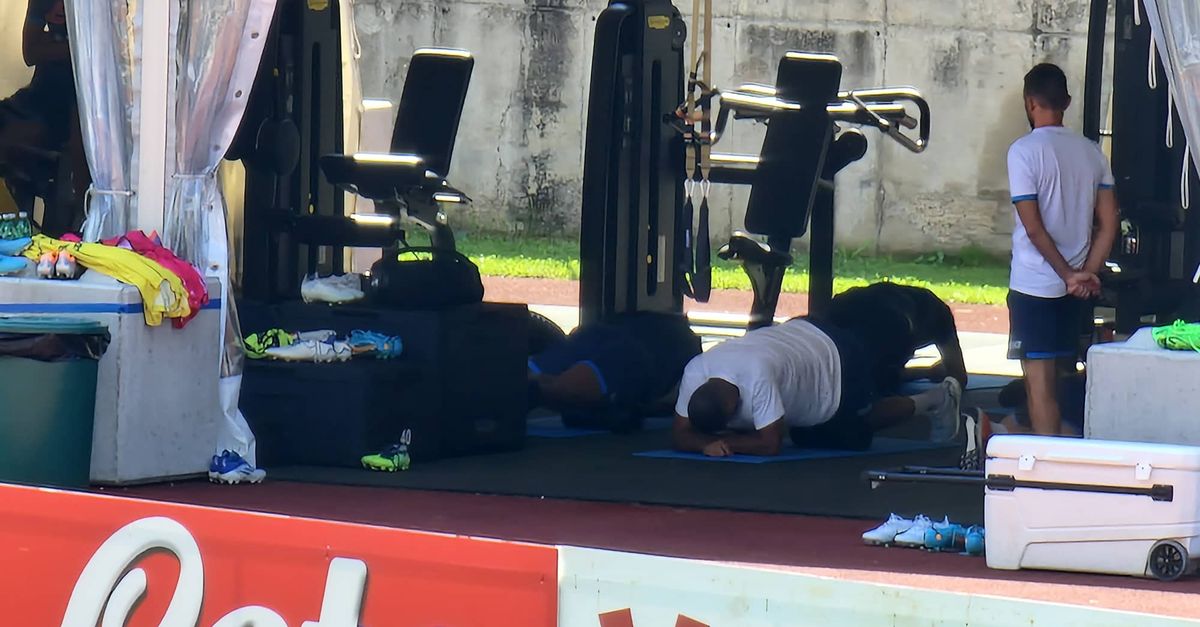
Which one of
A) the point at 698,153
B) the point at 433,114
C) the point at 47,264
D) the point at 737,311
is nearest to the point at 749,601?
the point at 47,264

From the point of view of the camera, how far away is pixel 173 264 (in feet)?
24.1

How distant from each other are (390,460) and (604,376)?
1.64 metres

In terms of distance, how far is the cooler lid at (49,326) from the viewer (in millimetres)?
6875

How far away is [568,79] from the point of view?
1773 cm

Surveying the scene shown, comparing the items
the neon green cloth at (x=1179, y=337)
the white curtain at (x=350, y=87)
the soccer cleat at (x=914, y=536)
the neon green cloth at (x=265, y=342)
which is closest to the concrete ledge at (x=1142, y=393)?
the neon green cloth at (x=1179, y=337)

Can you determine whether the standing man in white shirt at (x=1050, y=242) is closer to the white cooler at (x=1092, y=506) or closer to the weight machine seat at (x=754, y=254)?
the white cooler at (x=1092, y=506)

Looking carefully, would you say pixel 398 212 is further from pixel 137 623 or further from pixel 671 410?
pixel 137 623

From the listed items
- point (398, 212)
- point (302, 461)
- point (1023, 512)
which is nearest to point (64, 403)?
point (302, 461)

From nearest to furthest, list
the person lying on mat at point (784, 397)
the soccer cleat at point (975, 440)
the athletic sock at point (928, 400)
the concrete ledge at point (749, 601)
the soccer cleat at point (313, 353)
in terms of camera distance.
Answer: the concrete ledge at point (749, 601) → the soccer cleat at point (975, 440) → the soccer cleat at point (313, 353) → the person lying on mat at point (784, 397) → the athletic sock at point (928, 400)

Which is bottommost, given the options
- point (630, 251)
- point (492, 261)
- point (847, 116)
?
point (492, 261)

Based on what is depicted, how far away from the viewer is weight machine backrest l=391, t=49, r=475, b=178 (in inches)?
447

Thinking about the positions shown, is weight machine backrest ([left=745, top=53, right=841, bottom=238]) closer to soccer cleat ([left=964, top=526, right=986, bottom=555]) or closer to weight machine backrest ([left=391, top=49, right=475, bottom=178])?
weight machine backrest ([left=391, top=49, right=475, bottom=178])

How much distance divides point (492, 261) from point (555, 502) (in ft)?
32.3

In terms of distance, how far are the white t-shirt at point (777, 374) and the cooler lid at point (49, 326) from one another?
7.90ft
